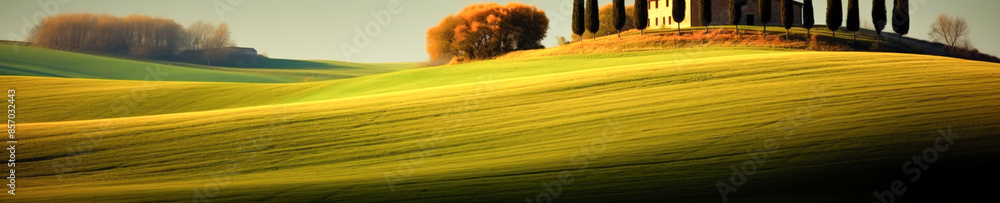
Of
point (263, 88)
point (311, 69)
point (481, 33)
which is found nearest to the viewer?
point (263, 88)

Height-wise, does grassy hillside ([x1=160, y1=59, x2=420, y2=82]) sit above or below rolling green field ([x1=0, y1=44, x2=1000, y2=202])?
above

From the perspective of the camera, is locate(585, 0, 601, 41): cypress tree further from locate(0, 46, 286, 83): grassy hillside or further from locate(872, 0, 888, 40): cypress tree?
locate(0, 46, 286, 83): grassy hillside

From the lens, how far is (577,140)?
88.9 ft

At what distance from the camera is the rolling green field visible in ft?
70.9

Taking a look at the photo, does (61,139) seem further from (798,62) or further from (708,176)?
(798,62)

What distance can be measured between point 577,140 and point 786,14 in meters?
43.0

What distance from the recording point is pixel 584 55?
6494 cm

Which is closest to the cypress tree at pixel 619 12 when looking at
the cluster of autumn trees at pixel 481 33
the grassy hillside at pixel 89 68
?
the cluster of autumn trees at pixel 481 33

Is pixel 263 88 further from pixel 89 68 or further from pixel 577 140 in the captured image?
pixel 577 140

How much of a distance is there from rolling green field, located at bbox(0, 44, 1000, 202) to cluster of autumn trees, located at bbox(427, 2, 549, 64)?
34501mm

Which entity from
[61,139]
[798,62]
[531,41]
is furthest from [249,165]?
[531,41]

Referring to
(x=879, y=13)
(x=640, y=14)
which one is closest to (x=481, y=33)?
(x=640, y=14)

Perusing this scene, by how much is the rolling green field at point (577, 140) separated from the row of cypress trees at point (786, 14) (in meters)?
24.8

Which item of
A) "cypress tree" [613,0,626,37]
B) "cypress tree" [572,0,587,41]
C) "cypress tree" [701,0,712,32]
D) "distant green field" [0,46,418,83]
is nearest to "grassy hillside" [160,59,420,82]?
"distant green field" [0,46,418,83]
